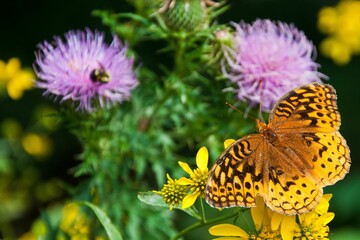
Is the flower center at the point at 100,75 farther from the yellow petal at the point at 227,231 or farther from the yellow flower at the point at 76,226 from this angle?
the yellow petal at the point at 227,231

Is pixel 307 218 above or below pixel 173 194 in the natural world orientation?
below

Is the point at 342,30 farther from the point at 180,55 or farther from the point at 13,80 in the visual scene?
the point at 13,80

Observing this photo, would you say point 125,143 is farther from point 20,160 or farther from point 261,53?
point 20,160

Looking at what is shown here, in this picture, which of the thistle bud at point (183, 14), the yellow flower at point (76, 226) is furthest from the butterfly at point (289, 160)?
the yellow flower at point (76, 226)

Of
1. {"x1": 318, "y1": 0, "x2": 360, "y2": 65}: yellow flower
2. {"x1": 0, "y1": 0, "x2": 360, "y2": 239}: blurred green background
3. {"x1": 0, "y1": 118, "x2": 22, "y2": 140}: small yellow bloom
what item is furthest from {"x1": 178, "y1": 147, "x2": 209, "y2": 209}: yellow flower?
{"x1": 318, "y1": 0, "x2": 360, "y2": 65}: yellow flower

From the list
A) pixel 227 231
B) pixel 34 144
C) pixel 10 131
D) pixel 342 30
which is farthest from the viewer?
pixel 342 30

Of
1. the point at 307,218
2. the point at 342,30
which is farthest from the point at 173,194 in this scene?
the point at 342,30
